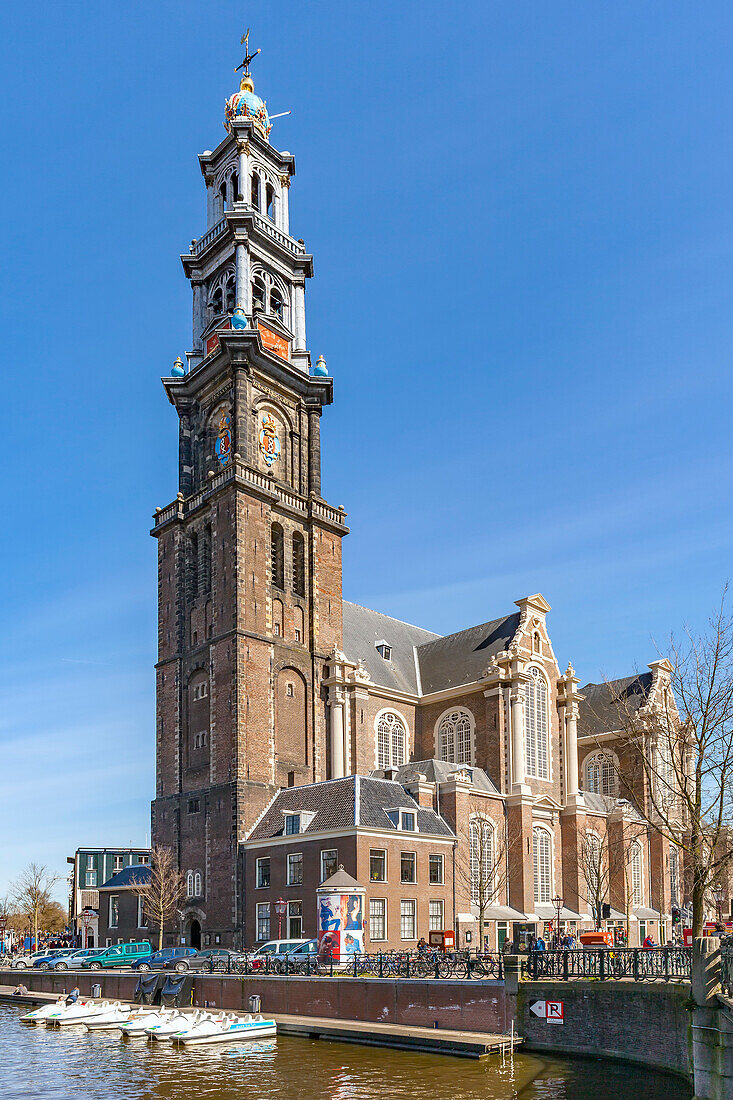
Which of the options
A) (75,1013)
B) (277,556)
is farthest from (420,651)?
(75,1013)

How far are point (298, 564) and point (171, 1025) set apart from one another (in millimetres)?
34252

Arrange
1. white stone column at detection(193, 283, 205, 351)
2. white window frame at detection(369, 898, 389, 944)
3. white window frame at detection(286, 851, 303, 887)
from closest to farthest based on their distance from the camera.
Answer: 1. white window frame at detection(369, 898, 389, 944)
2. white window frame at detection(286, 851, 303, 887)
3. white stone column at detection(193, 283, 205, 351)

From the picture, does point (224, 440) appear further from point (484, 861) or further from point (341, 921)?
point (341, 921)

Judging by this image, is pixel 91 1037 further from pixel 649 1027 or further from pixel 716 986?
pixel 716 986

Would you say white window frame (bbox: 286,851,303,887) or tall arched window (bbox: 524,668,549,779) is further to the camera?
tall arched window (bbox: 524,668,549,779)

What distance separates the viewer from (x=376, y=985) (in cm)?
3744

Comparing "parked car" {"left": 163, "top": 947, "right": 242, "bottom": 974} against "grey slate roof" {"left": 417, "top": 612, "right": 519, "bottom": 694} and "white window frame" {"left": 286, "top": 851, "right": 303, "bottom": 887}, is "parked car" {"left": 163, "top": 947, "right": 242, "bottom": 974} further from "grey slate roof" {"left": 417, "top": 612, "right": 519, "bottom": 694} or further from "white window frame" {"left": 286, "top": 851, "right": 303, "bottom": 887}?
"grey slate roof" {"left": 417, "top": 612, "right": 519, "bottom": 694}

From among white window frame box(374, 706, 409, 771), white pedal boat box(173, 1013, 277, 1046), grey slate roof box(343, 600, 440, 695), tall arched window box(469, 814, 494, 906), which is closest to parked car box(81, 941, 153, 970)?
white pedal boat box(173, 1013, 277, 1046)

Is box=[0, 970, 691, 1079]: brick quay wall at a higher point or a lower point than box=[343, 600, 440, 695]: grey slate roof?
lower

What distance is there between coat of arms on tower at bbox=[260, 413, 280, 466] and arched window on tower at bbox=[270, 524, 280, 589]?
17.2ft

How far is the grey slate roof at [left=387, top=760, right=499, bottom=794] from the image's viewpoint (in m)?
59.1

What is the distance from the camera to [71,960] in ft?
191

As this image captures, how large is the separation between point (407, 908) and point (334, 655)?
1930cm

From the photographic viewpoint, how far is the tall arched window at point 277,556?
6575 cm
